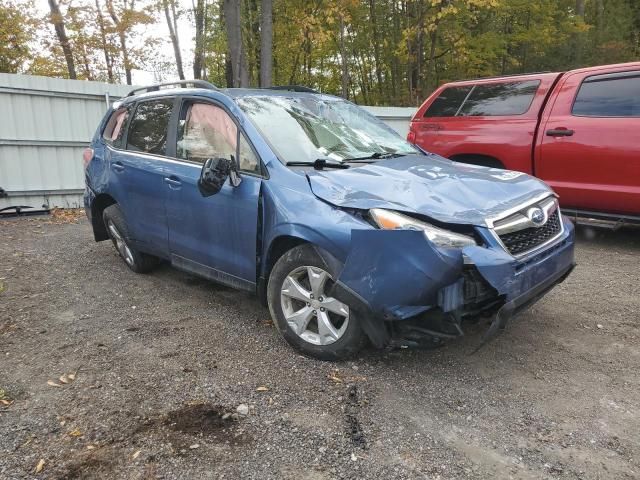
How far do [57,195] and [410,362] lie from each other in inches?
324

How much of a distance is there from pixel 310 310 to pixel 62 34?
20079mm

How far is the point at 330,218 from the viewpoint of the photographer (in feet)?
9.83

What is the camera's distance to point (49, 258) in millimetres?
5969

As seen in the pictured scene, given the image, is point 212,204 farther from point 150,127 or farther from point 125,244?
point 125,244

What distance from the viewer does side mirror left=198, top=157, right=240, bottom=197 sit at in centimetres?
347

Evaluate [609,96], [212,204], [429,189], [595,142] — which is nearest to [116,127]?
[212,204]

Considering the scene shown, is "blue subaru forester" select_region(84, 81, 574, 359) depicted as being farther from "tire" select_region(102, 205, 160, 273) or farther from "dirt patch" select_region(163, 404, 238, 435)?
"dirt patch" select_region(163, 404, 238, 435)

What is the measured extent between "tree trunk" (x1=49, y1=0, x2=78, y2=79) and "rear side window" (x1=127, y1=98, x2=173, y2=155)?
16546 mm

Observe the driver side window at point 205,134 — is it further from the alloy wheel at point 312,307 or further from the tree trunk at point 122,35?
the tree trunk at point 122,35

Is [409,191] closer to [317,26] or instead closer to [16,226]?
[16,226]

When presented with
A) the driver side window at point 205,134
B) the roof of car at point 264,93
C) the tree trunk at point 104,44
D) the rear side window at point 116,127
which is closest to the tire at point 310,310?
the driver side window at point 205,134

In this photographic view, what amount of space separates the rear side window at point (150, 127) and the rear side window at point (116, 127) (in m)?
0.20

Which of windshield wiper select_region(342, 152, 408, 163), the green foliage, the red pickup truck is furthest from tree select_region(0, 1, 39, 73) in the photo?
windshield wiper select_region(342, 152, 408, 163)

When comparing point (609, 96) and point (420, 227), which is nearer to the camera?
point (420, 227)
